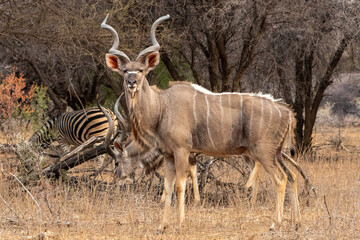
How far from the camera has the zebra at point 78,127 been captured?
32.1ft

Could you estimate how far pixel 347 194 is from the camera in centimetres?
650

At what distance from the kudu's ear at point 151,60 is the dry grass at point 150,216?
4.32 feet

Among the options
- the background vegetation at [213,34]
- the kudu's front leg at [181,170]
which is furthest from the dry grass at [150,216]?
the background vegetation at [213,34]

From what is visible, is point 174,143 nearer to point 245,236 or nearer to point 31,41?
point 245,236

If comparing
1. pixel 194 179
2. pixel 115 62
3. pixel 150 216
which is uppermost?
pixel 115 62

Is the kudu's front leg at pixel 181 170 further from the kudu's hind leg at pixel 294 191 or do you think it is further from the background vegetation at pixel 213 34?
the background vegetation at pixel 213 34

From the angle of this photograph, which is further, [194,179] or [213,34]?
[213,34]

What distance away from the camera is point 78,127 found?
33.1ft

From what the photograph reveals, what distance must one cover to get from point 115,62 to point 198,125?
935 mm

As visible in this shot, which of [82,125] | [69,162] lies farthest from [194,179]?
[82,125]

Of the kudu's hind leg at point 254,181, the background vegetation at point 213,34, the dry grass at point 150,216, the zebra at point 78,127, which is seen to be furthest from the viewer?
the zebra at point 78,127

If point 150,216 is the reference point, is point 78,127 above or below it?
above

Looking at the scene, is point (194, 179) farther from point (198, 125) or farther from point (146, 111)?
point (146, 111)

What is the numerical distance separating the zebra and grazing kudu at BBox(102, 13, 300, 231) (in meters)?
4.21
